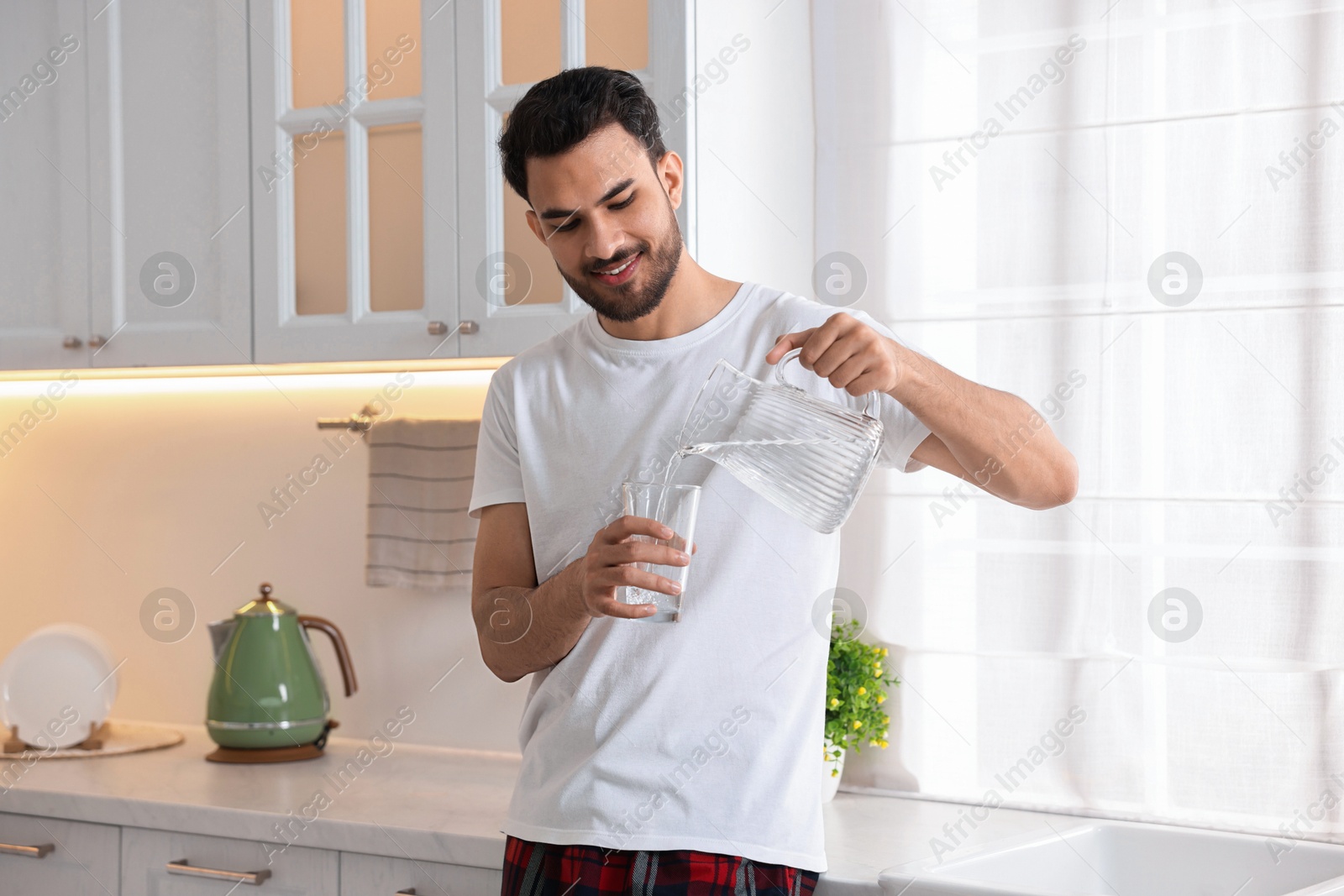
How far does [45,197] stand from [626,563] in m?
1.61

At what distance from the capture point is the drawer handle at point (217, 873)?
1694 millimetres

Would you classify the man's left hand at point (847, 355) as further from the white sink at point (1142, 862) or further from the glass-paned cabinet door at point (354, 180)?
the glass-paned cabinet door at point (354, 180)

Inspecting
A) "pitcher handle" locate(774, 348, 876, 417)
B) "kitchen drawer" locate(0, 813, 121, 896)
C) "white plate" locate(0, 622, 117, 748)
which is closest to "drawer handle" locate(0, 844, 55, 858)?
"kitchen drawer" locate(0, 813, 121, 896)

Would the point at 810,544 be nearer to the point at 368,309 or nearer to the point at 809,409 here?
the point at 809,409

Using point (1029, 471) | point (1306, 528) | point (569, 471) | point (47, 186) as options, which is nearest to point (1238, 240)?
point (1306, 528)

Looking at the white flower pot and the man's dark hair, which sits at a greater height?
the man's dark hair

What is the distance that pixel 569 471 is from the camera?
1312 mm

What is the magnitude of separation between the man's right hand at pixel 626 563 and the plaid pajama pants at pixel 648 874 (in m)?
0.28

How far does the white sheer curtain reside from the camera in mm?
1613

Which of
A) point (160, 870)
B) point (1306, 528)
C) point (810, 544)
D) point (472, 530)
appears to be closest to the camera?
point (810, 544)

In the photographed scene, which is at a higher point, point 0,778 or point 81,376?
point 81,376

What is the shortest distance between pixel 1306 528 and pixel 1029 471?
66 centimetres

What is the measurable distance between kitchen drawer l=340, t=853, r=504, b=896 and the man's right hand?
0.66 m

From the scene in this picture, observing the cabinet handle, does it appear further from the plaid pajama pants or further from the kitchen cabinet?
the plaid pajama pants
